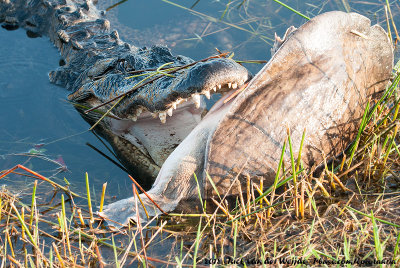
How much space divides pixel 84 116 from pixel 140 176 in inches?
47.4

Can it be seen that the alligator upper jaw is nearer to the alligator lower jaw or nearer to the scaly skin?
the scaly skin

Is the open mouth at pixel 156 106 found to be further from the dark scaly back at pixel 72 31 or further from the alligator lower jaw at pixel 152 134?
the dark scaly back at pixel 72 31

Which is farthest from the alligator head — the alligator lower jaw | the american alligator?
the alligator lower jaw

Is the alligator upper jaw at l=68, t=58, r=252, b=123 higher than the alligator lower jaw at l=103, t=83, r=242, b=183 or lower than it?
higher

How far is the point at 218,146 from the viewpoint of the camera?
259 centimetres

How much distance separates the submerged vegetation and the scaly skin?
68 cm

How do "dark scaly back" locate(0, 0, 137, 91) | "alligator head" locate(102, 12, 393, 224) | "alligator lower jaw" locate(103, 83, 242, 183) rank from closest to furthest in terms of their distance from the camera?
"alligator head" locate(102, 12, 393, 224) → "alligator lower jaw" locate(103, 83, 242, 183) → "dark scaly back" locate(0, 0, 137, 91)

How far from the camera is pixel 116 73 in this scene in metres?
4.16

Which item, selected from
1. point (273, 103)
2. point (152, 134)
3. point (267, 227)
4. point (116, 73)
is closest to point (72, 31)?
point (116, 73)

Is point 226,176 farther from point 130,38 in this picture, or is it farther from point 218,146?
point 130,38

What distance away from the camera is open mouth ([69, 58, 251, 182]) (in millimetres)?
2826

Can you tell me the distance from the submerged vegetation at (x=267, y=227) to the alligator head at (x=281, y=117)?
0.31 ft

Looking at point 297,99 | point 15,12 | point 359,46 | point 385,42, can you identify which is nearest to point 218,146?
point 297,99

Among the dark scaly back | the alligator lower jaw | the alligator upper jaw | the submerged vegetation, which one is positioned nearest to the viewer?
the submerged vegetation
